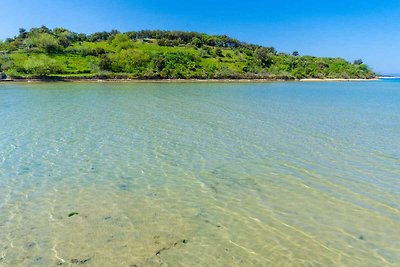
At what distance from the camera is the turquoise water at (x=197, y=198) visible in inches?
242

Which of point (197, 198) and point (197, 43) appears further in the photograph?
point (197, 43)

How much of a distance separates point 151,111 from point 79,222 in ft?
64.1

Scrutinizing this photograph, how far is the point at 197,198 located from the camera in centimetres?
874

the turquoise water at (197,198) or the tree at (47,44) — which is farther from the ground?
the tree at (47,44)

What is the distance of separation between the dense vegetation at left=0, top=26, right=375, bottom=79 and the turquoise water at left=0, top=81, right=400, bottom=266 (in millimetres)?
69604

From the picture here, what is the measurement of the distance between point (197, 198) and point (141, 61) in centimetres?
9569

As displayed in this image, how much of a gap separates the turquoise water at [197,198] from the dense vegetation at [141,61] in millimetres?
69604

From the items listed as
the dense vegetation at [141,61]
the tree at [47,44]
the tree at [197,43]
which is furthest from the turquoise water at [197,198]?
the tree at [197,43]

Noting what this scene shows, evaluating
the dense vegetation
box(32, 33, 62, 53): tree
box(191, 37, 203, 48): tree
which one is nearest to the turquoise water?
the dense vegetation

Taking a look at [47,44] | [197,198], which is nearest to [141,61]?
[47,44]

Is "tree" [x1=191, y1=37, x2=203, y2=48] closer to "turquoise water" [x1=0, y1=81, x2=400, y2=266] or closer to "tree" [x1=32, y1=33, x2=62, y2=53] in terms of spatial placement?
"tree" [x1=32, y1=33, x2=62, y2=53]

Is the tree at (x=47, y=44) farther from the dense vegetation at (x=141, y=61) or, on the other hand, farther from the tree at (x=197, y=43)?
the tree at (x=197, y=43)

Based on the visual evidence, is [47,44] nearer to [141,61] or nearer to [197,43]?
[141,61]

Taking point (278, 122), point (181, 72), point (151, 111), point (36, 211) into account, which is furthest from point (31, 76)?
point (36, 211)
